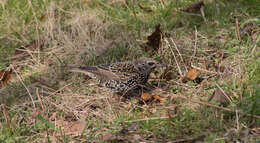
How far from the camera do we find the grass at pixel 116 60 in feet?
14.6

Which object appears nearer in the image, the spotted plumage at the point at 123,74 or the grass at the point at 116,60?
the grass at the point at 116,60

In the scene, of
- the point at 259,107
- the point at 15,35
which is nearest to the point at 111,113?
the point at 259,107

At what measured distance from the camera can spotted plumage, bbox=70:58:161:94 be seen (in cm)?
580

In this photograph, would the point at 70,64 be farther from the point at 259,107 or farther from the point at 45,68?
the point at 259,107

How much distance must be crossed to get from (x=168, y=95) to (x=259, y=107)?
55.7 inches

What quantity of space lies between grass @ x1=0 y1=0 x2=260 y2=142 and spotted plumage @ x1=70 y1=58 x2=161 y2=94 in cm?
18

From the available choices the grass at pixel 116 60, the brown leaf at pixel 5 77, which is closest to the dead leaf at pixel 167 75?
the grass at pixel 116 60

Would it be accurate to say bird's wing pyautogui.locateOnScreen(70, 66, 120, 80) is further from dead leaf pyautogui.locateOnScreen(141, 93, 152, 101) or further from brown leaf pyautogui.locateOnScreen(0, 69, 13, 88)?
brown leaf pyautogui.locateOnScreen(0, 69, 13, 88)

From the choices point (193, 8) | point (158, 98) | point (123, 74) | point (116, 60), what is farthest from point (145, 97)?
point (193, 8)

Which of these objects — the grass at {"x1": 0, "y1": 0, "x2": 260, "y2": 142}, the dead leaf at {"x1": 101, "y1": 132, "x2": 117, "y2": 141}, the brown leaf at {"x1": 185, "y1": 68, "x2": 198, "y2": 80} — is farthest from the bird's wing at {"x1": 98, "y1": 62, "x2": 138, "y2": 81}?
the dead leaf at {"x1": 101, "y1": 132, "x2": 117, "y2": 141}

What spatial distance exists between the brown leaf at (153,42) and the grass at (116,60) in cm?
11

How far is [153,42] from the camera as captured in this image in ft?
21.2

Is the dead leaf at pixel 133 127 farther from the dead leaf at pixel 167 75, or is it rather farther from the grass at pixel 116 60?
the dead leaf at pixel 167 75

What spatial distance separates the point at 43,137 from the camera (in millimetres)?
4934
